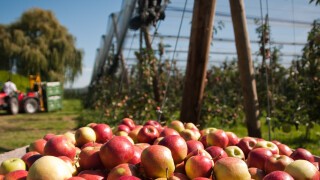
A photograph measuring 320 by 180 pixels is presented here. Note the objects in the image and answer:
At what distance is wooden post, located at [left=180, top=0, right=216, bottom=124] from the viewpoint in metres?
3.36

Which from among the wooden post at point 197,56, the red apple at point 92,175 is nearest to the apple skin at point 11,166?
the red apple at point 92,175

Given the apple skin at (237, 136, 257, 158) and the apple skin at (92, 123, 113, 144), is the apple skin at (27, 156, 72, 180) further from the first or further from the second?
the apple skin at (237, 136, 257, 158)

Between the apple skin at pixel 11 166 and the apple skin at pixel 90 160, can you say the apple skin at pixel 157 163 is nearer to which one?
the apple skin at pixel 90 160

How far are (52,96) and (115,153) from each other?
14.9m

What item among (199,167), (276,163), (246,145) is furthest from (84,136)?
(276,163)

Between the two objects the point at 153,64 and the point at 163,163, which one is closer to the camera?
the point at 163,163

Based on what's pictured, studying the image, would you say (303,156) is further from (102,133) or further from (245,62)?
(245,62)

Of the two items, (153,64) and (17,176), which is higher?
(153,64)

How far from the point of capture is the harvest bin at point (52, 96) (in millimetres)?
15178

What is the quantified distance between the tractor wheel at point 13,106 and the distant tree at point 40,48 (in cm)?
1023

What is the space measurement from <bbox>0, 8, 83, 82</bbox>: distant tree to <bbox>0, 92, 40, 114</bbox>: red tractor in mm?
9241

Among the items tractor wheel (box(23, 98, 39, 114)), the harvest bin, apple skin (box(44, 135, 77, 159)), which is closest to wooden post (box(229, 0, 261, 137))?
apple skin (box(44, 135, 77, 159))

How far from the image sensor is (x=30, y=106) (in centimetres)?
1423

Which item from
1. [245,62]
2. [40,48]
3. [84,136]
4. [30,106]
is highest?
[40,48]
